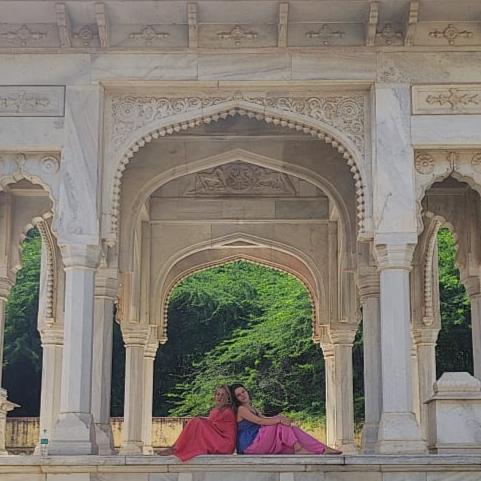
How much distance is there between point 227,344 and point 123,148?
16952 millimetres

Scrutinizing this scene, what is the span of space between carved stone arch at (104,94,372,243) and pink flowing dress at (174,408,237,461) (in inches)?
92.2

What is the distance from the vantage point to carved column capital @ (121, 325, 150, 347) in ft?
51.7

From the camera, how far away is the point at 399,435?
9508mm

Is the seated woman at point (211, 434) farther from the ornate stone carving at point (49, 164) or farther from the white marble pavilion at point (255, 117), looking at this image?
the ornate stone carving at point (49, 164)

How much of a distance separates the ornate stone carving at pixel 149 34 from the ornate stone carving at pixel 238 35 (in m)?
0.57

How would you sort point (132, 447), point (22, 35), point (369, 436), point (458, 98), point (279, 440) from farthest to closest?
point (132, 447), point (369, 436), point (22, 35), point (458, 98), point (279, 440)

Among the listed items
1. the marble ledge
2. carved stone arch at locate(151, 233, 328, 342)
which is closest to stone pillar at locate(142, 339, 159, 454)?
carved stone arch at locate(151, 233, 328, 342)

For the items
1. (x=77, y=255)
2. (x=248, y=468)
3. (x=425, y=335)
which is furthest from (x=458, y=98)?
(x=425, y=335)

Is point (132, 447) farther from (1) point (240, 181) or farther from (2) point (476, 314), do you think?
(2) point (476, 314)

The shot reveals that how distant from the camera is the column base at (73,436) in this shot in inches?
371

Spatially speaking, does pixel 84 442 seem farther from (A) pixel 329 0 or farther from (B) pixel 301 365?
(B) pixel 301 365

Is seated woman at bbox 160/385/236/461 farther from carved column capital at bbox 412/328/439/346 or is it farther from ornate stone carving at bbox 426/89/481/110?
carved column capital at bbox 412/328/439/346

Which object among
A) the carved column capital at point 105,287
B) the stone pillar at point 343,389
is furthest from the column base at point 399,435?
the stone pillar at point 343,389

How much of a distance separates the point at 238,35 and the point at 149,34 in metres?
0.91
